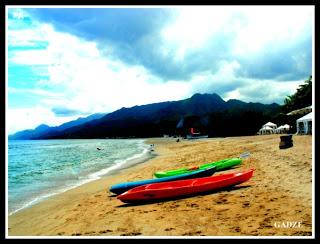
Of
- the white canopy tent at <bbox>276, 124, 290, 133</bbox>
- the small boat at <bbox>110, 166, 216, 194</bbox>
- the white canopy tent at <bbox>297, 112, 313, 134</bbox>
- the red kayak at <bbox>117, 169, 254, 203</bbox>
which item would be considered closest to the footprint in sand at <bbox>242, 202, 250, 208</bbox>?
the red kayak at <bbox>117, 169, 254, 203</bbox>

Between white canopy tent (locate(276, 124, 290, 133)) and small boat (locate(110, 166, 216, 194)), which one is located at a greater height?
white canopy tent (locate(276, 124, 290, 133))

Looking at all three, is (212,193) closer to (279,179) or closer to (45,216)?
(279,179)

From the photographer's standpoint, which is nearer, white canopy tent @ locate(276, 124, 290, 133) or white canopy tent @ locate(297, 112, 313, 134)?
white canopy tent @ locate(297, 112, 313, 134)

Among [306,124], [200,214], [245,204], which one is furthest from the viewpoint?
[306,124]

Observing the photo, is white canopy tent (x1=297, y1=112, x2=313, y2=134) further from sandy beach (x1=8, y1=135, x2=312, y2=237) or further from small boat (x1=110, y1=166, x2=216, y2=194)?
small boat (x1=110, y1=166, x2=216, y2=194)

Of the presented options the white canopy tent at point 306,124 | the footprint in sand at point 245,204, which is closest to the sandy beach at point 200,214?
the footprint in sand at point 245,204

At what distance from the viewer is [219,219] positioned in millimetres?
7141

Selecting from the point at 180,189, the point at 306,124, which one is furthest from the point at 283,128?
the point at 180,189

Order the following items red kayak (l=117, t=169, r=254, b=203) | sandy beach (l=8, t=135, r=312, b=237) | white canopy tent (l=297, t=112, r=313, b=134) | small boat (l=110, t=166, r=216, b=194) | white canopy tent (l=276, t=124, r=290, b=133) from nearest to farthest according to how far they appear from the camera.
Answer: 1. sandy beach (l=8, t=135, r=312, b=237)
2. red kayak (l=117, t=169, r=254, b=203)
3. small boat (l=110, t=166, r=216, b=194)
4. white canopy tent (l=297, t=112, r=313, b=134)
5. white canopy tent (l=276, t=124, r=290, b=133)

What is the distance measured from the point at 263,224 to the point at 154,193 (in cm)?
362

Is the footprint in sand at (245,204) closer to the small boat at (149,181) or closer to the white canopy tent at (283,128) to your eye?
the small boat at (149,181)

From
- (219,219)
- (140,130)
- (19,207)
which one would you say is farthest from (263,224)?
(140,130)

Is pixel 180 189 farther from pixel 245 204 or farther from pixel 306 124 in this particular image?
pixel 306 124

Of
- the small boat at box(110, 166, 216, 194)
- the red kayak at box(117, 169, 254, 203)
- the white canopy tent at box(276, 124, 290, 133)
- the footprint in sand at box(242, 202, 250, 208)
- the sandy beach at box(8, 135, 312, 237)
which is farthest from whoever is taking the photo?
the white canopy tent at box(276, 124, 290, 133)
